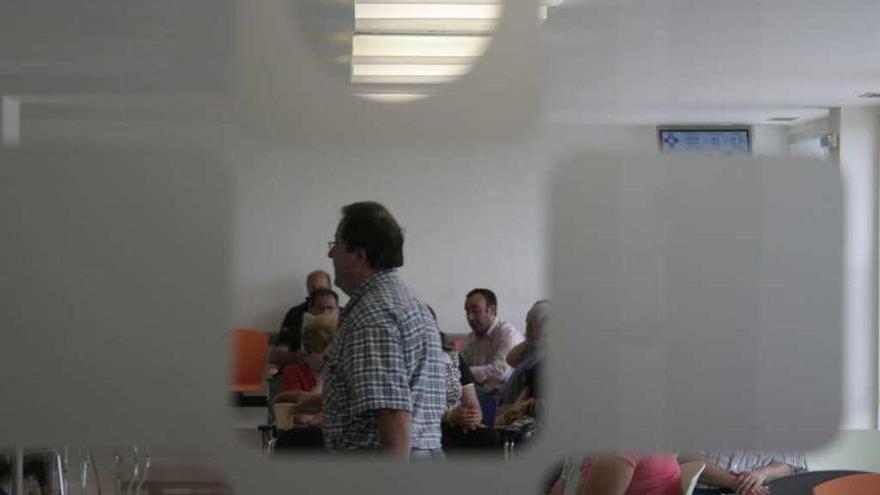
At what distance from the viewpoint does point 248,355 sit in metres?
1.68

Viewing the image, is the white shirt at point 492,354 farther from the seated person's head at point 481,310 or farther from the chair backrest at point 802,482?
the chair backrest at point 802,482

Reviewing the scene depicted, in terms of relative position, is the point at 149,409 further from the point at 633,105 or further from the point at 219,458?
the point at 633,105

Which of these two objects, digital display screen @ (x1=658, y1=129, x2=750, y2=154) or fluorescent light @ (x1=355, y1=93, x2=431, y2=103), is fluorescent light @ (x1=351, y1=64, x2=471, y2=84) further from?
digital display screen @ (x1=658, y1=129, x2=750, y2=154)

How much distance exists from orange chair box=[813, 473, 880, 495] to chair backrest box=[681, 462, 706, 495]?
0.58ft

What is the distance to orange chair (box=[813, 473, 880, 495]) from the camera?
1873 mm

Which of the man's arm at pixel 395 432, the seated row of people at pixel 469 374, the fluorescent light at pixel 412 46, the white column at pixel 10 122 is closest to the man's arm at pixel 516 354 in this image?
the seated row of people at pixel 469 374

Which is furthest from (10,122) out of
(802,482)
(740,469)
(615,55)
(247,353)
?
(802,482)

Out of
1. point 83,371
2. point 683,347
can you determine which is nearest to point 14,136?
point 83,371

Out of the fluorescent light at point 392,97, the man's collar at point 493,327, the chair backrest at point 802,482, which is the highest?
the fluorescent light at point 392,97

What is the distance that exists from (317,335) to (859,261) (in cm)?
66

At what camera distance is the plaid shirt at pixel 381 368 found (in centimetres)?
168

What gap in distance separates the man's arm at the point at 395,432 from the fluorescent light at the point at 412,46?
1.31 feet

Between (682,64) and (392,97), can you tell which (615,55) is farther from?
(392,97)

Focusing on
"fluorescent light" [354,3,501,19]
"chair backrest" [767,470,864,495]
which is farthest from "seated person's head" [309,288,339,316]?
"chair backrest" [767,470,864,495]
